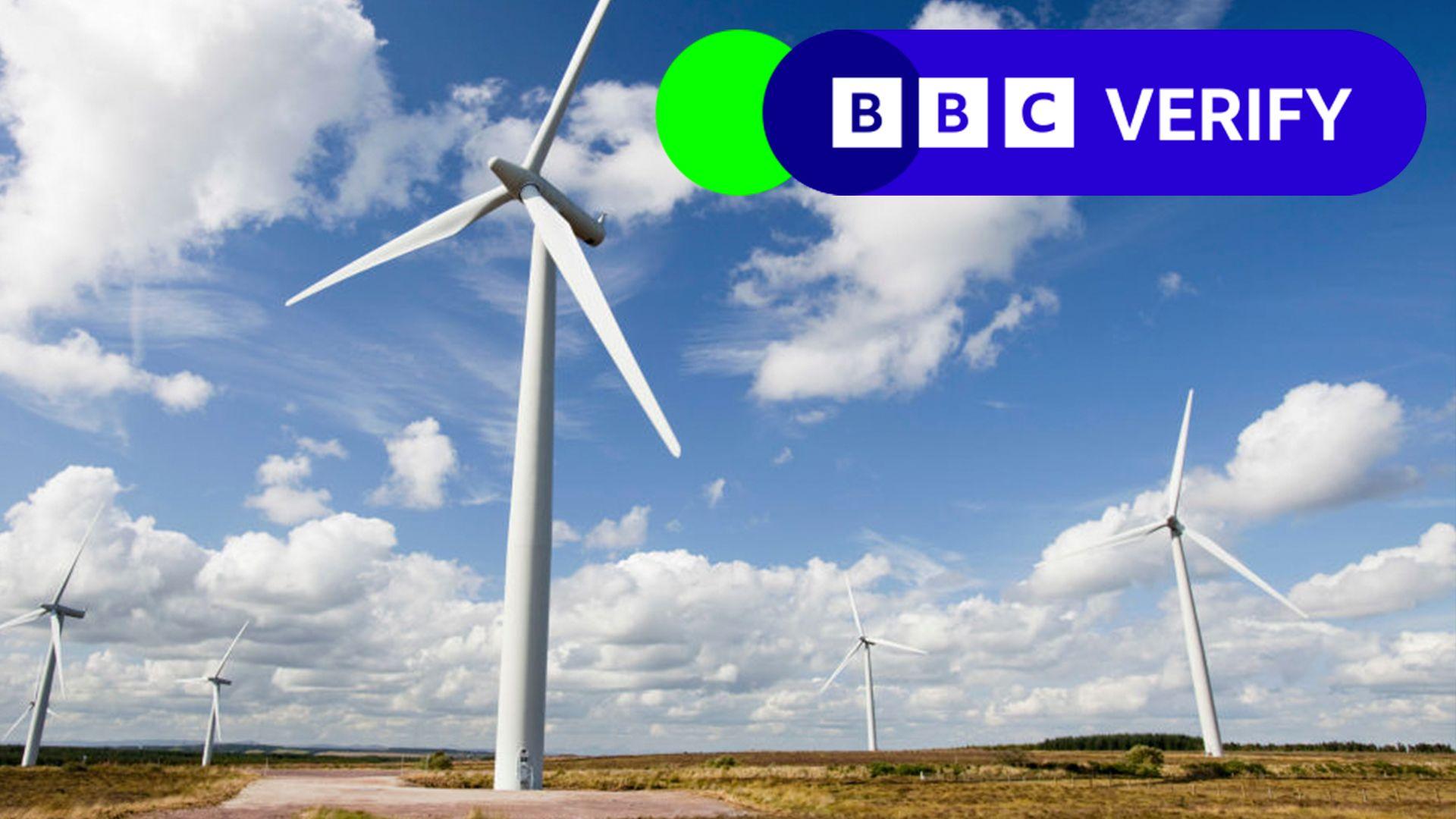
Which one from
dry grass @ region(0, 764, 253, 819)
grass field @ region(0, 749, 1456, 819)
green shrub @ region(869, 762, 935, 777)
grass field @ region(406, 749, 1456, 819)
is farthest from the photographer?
green shrub @ region(869, 762, 935, 777)

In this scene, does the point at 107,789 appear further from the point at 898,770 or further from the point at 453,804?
the point at 898,770

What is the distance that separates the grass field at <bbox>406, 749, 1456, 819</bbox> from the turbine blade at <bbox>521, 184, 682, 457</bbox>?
66.2 ft

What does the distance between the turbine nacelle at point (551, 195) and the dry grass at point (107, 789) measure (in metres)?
34.2

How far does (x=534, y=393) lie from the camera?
148 ft

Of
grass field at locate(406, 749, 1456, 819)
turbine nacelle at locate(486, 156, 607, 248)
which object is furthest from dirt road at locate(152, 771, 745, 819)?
turbine nacelle at locate(486, 156, 607, 248)

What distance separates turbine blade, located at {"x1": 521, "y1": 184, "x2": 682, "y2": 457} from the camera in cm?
3459

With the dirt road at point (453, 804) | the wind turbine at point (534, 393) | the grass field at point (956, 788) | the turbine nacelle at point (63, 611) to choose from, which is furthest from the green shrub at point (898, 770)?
the turbine nacelle at point (63, 611)

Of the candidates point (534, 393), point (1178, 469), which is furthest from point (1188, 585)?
point (534, 393)

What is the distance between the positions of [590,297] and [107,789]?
5039 centimetres

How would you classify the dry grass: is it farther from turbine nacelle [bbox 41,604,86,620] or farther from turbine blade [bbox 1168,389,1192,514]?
turbine blade [bbox 1168,389,1192,514]

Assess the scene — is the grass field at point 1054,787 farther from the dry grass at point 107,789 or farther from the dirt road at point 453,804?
the dry grass at point 107,789

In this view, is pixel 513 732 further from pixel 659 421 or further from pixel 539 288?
pixel 539 288

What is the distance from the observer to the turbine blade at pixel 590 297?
34.6 meters

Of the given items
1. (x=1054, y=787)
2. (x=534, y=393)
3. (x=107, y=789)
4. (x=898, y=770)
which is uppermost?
(x=534, y=393)
